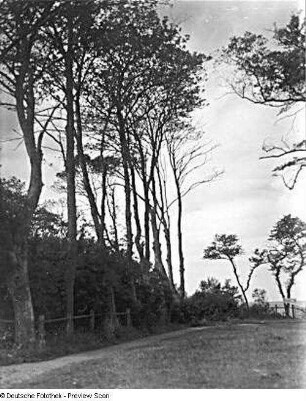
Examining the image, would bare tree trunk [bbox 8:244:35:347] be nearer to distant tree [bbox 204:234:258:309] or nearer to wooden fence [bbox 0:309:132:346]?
wooden fence [bbox 0:309:132:346]

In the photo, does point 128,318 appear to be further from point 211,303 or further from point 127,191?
point 211,303

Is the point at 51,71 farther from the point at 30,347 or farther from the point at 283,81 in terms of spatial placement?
the point at 30,347

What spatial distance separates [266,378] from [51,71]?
14333 millimetres

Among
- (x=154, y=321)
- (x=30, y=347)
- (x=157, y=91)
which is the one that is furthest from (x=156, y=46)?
(x=30, y=347)

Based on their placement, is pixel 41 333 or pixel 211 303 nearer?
pixel 41 333

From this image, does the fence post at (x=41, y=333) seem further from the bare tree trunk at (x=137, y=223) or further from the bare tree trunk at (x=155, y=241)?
the bare tree trunk at (x=155, y=241)

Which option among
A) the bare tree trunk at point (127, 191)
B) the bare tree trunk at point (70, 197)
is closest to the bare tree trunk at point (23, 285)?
the bare tree trunk at point (70, 197)

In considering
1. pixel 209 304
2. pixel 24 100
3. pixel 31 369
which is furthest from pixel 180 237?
pixel 31 369

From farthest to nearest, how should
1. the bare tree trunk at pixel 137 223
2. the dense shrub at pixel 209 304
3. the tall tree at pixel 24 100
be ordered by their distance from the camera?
the dense shrub at pixel 209 304 < the bare tree trunk at pixel 137 223 < the tall tree at pixel 24 100

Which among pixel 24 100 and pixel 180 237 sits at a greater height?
pixel 24 100

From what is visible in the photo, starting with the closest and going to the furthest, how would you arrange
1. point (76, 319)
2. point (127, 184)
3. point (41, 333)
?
point (41, 333), point (76, 319), point (127, 184)

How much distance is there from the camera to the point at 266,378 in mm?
8672

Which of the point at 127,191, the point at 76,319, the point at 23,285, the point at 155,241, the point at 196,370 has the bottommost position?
the point at 196,370

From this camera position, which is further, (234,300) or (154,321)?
(234,300)
